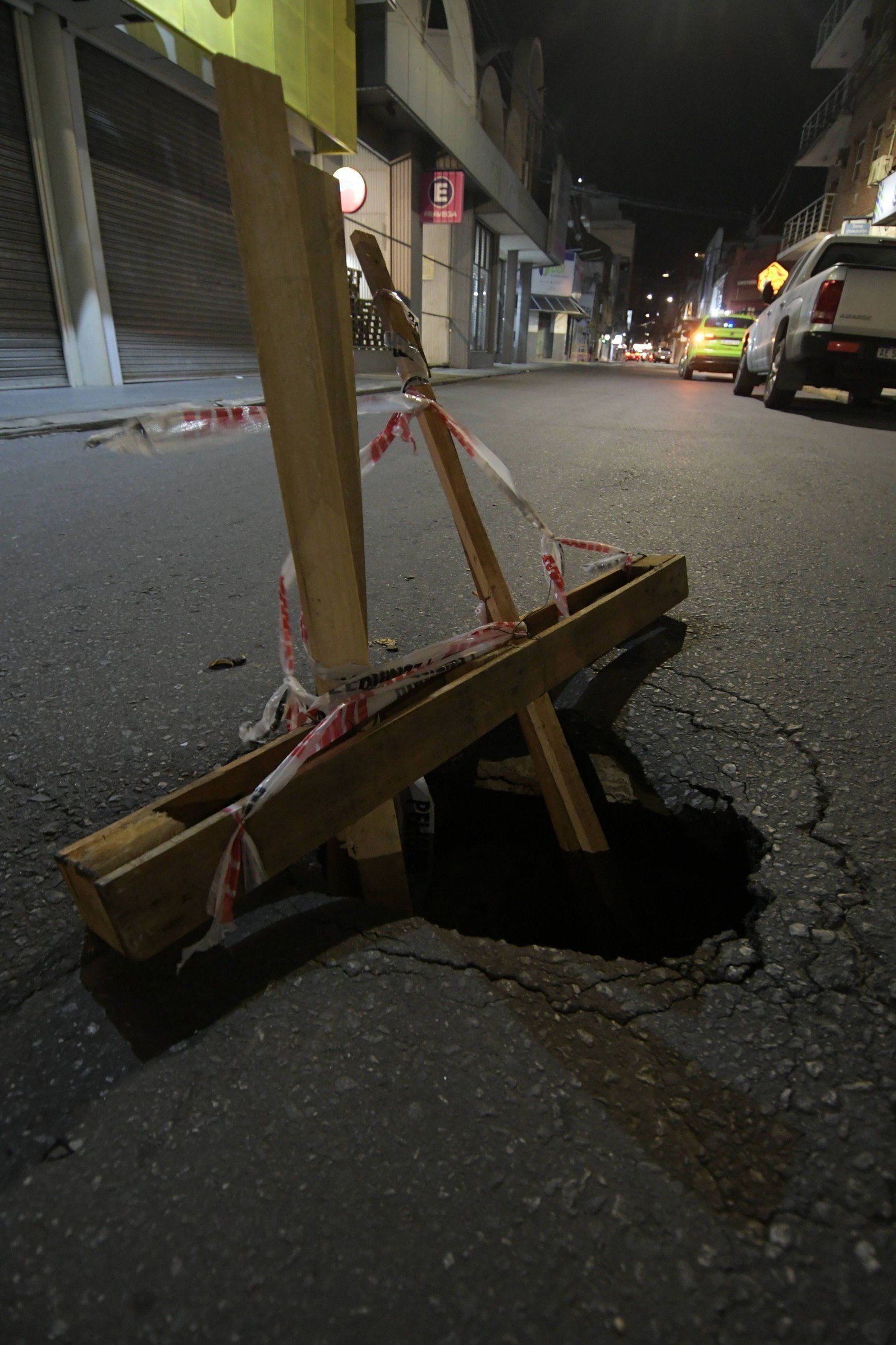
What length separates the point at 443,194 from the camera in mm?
20656

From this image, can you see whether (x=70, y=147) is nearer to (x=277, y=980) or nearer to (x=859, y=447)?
(x=859, y=447)

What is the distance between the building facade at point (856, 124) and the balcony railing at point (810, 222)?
6 centimetres

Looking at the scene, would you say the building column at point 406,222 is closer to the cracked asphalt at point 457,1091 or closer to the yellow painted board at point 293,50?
the yellow painted board at point 293,50

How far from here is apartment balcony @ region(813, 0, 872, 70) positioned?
28188mm

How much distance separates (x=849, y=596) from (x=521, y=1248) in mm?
3243

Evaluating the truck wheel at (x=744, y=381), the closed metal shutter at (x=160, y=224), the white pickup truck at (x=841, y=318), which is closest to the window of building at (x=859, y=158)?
the truck wheel at (x=744, y=381)

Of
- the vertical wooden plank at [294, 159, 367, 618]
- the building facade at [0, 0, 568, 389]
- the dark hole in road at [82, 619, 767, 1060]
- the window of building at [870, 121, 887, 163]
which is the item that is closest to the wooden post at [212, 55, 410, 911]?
the vertical wooden plank at [294, 159, 367, 618]

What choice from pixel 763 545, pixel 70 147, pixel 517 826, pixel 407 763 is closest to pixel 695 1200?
pixel 407 763

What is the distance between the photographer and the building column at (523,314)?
3669 cm

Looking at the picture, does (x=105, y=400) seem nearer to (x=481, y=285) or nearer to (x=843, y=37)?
(x=481, y=285)

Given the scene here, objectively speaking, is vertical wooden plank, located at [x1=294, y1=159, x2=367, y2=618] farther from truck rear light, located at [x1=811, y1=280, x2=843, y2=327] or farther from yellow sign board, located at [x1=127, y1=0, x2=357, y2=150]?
truck rear light, located at [x1=811, y1=280, x2=843, y2=327]

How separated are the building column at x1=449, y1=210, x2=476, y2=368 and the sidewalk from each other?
11199 millimetres

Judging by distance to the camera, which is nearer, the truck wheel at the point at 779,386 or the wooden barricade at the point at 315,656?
the wooden barricade at the point at 315,656

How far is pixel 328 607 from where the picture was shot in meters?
1.54
